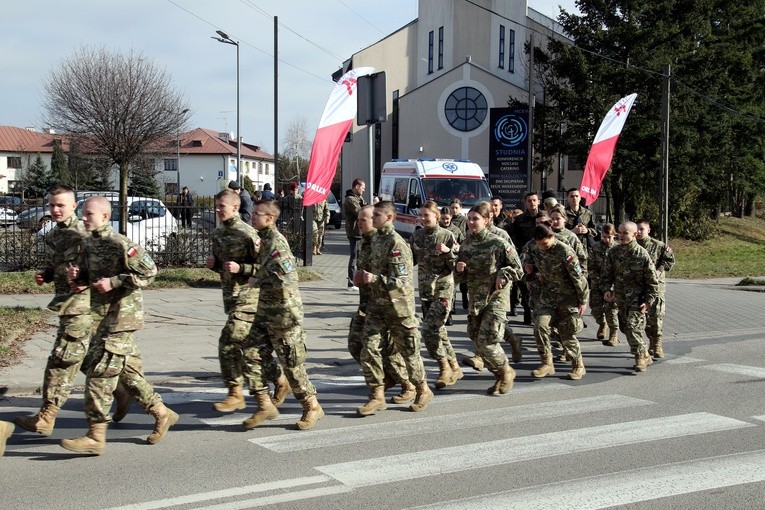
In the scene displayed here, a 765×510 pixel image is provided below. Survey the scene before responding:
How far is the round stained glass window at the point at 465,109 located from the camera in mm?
44812

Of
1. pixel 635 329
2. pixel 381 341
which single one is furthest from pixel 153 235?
pixel 381 341

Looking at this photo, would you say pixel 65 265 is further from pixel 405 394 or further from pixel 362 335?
pixel 405 394

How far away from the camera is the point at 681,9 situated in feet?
111

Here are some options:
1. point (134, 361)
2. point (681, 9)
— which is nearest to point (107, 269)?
point (134, 361)

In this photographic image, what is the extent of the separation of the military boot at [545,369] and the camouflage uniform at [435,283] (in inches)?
39.0

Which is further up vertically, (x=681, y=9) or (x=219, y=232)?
(x=681, y=9)

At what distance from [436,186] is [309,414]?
692 inches

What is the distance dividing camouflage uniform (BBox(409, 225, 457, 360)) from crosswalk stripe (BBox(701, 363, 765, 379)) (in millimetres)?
3093

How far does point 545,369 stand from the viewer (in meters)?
9.12

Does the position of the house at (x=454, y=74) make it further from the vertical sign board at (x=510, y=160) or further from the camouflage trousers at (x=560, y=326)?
the camouflage trousers at (x=560, y=326)

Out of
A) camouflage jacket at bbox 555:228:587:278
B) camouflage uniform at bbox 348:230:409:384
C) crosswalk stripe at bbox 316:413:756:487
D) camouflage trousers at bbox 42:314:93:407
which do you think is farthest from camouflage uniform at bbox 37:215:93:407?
camouflage jacket at bbox 555:228:587:278

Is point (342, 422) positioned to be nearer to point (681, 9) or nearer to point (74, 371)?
point (74, 371)

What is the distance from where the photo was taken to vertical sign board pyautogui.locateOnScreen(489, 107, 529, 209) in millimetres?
28250

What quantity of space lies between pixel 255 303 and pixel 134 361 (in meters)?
1.33
